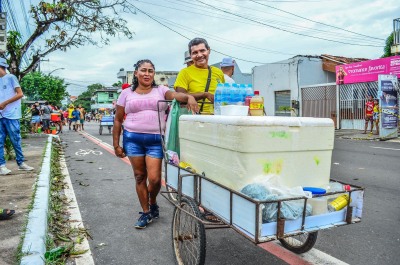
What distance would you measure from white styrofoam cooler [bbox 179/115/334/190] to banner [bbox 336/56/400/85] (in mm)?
17836

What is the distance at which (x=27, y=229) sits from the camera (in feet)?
11.8

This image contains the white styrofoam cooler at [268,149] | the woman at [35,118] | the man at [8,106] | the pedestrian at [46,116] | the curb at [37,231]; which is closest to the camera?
the white styrofoam cooler at [268,149]

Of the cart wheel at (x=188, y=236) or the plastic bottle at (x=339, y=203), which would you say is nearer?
the plastic bottle at (x=339, y=203)

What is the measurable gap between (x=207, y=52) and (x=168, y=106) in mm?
753

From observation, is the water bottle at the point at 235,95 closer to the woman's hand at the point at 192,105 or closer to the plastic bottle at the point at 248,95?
the plastic bottle at the point at 248,95

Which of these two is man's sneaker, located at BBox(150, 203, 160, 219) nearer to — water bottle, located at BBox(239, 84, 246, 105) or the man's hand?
the man's hand

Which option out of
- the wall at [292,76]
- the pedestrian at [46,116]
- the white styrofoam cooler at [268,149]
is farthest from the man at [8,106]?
the wall at [292,76]

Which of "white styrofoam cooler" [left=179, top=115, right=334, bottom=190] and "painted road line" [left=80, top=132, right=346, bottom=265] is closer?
"white styrofoam cooler" [left=179, top=115, right=334, bottom=190]

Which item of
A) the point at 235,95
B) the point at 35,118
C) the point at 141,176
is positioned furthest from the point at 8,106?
the point at 35,118

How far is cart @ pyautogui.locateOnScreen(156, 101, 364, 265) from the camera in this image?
2.14 meters

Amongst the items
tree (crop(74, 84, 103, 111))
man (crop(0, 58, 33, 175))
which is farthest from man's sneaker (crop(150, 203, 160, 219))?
tree (crop(74, 84, 103, 111))

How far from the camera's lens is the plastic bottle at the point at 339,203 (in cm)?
243

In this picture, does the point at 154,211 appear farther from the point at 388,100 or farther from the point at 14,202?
the point at 388,100

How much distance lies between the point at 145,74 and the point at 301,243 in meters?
2.34
